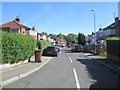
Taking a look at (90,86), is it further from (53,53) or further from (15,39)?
(53,53)

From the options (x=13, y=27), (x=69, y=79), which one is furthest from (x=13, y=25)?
(x=69, y=79)

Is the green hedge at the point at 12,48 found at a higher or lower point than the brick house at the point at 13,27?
lower

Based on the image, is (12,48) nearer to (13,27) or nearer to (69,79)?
(69,79)

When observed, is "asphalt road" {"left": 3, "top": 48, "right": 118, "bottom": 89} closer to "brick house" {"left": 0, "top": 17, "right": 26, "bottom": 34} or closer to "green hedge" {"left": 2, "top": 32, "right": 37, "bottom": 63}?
"green hedge" {"left": 2, "top": 32, "right": 37, "bottom": 63}

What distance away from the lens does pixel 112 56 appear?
97.6 feet

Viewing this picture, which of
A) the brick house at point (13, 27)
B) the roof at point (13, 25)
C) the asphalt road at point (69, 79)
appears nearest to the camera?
the asphalt road at point (69, 79)

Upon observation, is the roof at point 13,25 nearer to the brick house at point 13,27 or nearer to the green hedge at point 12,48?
the brick house at point 13,27

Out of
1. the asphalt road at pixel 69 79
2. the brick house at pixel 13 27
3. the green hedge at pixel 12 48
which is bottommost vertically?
the asphalt road at pixel 69 79

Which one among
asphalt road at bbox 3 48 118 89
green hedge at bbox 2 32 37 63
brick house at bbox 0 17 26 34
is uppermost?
brick house at bbox 0 17 26 34

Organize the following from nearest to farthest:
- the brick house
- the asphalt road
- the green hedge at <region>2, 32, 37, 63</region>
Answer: the asphalt road → the green hedge at <region>2, 32, 37, 63</region> → the brick house

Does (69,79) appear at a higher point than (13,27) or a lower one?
lower

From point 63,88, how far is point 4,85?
102 inches

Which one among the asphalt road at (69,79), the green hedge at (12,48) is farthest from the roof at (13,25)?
the asphalt road at (69,79)

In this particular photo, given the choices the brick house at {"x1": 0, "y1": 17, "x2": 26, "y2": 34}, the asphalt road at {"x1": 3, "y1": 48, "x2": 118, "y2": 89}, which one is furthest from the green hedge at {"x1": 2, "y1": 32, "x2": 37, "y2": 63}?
the brick house at {"x1": 0, "y1": 17, "x2": 26, "y2": 34}
